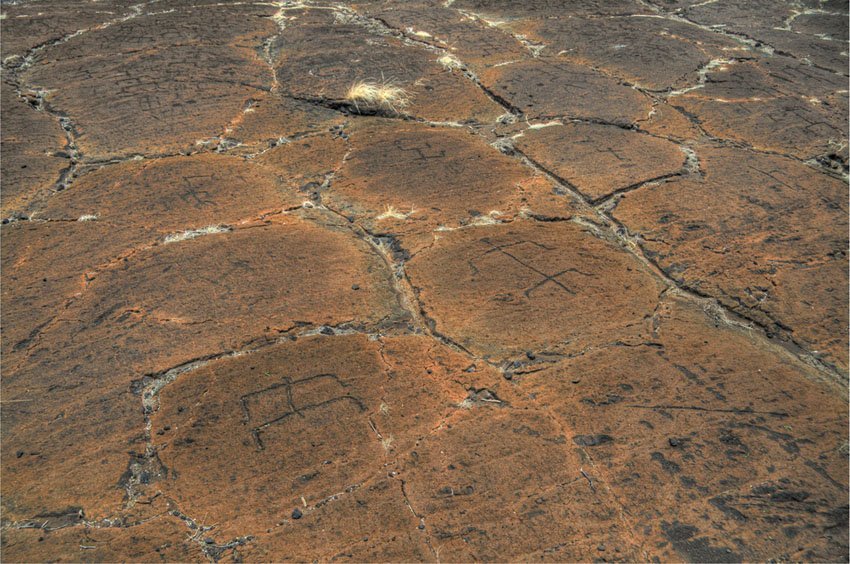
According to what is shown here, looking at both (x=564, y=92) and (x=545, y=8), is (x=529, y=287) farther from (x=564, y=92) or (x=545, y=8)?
(x=545, y=8)

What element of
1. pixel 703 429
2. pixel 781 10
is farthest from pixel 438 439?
pixel 781 10

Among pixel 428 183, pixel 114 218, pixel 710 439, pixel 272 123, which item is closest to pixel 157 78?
pixel 272 123

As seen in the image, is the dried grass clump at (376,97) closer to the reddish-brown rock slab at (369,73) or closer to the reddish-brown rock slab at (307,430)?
the reddish-brown rock slab at (369,73)

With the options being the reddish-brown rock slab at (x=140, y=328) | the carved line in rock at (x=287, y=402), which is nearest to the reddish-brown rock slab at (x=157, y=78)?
the reddish-brown rock slab at (x=140, y=328)

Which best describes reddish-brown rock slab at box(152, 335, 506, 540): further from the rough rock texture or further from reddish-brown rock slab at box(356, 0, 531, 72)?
reddish-brown rock slab at box(356, 0, 531, 72)

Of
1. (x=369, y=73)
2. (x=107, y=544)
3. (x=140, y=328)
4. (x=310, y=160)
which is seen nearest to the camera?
(x=107, y=544)
